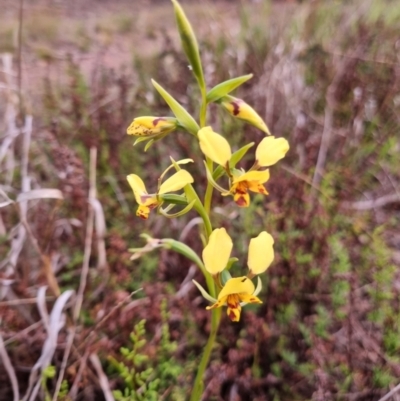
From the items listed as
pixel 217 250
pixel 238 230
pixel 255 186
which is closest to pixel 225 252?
pixel 217 250

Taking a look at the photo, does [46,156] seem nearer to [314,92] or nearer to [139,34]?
[314,92]

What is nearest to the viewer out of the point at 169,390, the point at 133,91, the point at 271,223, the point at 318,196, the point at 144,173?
the point at 169,390

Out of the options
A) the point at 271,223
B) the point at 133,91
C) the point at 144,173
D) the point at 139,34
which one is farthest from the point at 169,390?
the point at 139,34

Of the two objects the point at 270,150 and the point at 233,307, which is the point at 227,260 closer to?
the point at 233,307

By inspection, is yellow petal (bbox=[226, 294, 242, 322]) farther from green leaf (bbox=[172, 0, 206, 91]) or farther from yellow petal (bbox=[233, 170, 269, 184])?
green leaf (bbox=[172, 0, 206, 91])

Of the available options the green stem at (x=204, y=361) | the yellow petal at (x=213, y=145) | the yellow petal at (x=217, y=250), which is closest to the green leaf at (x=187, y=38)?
the yellow petal at (x=213, y=145)
